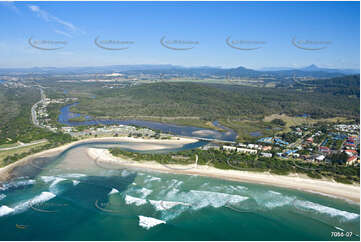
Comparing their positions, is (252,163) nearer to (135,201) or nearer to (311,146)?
(311,146)

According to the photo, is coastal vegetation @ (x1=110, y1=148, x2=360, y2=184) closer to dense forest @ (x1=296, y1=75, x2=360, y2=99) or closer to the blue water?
the blue water

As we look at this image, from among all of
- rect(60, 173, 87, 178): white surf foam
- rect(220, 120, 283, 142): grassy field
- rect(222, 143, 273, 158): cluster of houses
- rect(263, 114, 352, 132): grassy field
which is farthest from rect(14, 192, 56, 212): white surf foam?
rect(263, 114, 352, 132): grassy field

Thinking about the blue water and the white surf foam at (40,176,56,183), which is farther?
the blue water

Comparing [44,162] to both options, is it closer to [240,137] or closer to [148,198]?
[148,198]

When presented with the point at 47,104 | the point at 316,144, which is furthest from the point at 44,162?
the point at 47,104

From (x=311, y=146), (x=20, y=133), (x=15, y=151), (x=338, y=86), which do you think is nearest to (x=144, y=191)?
(x=15, y=151)

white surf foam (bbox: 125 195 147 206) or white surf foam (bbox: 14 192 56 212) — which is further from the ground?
white surf foam (bbox: 14 192 56 212)
